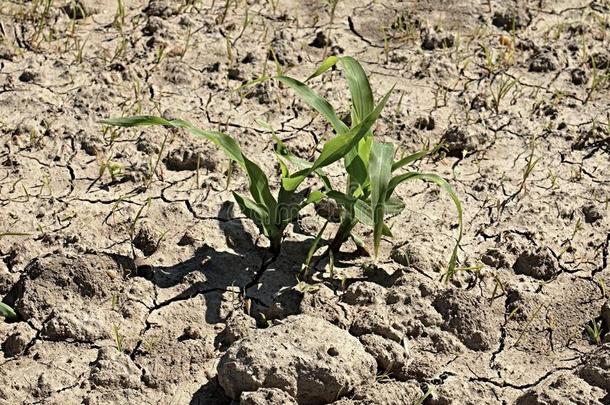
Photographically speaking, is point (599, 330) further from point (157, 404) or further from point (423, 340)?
point (157, 404)

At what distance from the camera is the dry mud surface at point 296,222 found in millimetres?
3289

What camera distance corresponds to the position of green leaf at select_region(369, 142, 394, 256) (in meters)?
3.41

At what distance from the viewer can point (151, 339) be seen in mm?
3424

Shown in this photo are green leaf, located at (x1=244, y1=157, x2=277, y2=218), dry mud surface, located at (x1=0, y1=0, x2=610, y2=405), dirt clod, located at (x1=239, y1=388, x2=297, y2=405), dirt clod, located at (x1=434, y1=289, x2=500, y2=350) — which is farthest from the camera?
green leaf, located at (x1=244, y1=157, x2=277, y2=218)

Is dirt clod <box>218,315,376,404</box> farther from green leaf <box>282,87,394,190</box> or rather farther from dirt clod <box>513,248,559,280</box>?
dirt clod <box>513,248,559,280</box>

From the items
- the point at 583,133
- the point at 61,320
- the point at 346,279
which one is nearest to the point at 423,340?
the point at 346,279

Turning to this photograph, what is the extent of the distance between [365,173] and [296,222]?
0.46 m

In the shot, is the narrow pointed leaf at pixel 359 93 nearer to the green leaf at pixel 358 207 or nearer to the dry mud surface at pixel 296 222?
the green leaf at pixel 358 207

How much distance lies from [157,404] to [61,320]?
0.44 metres

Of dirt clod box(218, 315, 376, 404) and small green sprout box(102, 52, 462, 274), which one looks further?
small green sprout box(102, 52, 462, 274)

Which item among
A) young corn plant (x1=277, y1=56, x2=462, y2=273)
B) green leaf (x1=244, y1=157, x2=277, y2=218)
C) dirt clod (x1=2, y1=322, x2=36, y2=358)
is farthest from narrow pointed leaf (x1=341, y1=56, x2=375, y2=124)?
dirt clod (x1=2, y1=322, x2=36, y2=358)

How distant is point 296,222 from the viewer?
395cm

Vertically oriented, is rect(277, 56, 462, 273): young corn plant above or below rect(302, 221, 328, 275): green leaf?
above

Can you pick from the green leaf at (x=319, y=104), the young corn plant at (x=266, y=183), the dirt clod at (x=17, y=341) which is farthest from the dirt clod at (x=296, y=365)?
the green leaf at (x=319, y=104)
